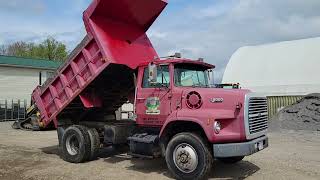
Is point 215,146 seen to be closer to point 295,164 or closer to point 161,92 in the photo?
point 161,92

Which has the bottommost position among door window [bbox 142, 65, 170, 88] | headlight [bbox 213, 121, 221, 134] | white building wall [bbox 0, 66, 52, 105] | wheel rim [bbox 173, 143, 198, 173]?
wheel rim [bbox 173, 143, 198, 173]

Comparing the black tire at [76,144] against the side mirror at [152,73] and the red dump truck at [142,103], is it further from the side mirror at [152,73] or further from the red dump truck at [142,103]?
the side mirror at [152,73]

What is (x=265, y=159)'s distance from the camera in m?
11.9

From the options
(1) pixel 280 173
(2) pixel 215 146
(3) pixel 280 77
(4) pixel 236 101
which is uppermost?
(3) pixel 280 77

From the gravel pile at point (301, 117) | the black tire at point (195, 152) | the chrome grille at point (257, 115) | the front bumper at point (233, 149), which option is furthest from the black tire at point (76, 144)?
the gravel pile at point (301, 117)

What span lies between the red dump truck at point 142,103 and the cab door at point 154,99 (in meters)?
0.02

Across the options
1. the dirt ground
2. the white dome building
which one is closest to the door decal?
the dirt ground

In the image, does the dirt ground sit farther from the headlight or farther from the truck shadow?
the headlight

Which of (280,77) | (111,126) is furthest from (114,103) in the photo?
(280,77)

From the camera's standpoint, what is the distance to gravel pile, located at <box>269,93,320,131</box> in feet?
72.3

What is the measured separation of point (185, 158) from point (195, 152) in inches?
10.7

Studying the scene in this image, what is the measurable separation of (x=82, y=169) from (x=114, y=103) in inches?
112

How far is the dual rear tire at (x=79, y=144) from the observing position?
39.1 feet

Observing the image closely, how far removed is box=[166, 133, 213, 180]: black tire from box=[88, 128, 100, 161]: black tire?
309cm
